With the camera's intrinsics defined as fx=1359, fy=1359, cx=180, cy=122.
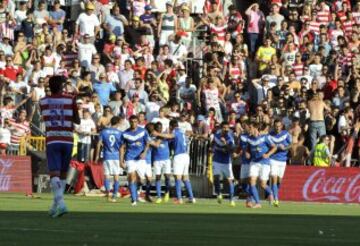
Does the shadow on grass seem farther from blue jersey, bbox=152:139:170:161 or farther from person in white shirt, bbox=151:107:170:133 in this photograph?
person in white shirt, bbox=151:107:170:133

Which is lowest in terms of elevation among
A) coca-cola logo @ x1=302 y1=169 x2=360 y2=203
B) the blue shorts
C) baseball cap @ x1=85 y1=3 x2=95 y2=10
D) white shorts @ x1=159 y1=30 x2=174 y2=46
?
coca-cola logo @ x1=302 y1=169 x2=360 y2=203

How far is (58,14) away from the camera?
39562mm

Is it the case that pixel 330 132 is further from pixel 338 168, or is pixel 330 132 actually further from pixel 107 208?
pixel 107 208

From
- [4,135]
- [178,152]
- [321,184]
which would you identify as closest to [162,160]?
[178,152]

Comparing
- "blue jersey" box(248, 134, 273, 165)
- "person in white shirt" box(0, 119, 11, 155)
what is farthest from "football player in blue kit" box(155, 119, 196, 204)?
"person in white shirt" box(0, 119, 11, 155)

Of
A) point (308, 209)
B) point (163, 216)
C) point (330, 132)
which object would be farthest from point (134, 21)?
point (163, 216)

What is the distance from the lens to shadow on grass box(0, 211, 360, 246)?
632 inches

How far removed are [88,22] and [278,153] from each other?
28.7 feet

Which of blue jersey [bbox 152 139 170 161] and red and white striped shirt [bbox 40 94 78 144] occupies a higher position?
red and white striped shirt [bbox 40 94 78 144]

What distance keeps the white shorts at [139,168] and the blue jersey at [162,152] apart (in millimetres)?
628

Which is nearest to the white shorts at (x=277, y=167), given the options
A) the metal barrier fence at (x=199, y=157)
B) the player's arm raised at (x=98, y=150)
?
the metal barrier fence at (x=199, y=157)

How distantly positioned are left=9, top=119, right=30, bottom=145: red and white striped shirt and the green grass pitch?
955 cm

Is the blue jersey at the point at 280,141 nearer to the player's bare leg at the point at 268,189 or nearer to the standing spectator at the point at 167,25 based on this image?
the player's bare leg at the point at 268,189

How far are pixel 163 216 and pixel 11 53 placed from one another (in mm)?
15696
